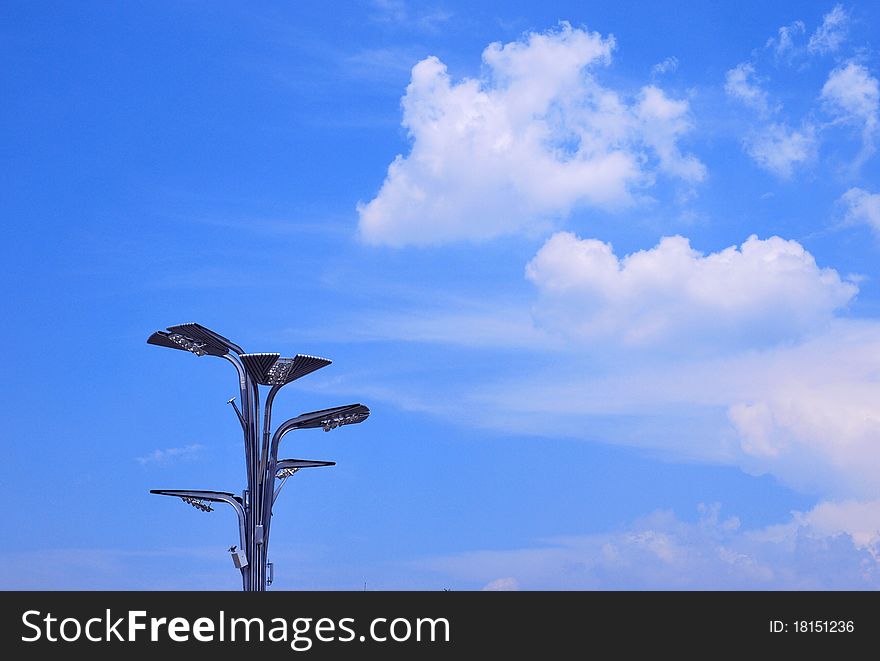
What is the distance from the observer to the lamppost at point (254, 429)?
21.6m

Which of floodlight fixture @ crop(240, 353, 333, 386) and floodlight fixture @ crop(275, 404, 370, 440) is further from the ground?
floodlight fixture @ crop(240, 353, 333, 386)

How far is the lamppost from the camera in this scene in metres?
21.6

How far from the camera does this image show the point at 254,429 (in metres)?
22.3

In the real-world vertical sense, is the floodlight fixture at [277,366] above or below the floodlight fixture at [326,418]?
above

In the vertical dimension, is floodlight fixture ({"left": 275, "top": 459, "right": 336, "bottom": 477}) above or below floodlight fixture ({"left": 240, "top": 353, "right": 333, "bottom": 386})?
below

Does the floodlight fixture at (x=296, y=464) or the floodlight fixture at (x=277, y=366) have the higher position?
the floodlight fixture at (x=277, y=366)
